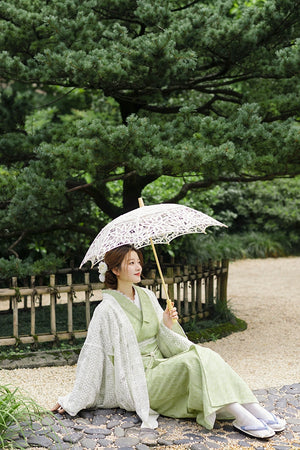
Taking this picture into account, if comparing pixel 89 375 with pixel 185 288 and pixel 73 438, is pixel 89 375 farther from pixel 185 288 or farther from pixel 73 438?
pixel 185 288

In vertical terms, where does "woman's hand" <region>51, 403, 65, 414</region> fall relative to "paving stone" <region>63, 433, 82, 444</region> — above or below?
above

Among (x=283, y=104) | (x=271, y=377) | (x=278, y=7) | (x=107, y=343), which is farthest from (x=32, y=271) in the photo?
(x=278, y=7)

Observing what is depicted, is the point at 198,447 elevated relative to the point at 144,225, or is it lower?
lower

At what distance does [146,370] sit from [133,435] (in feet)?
1.29

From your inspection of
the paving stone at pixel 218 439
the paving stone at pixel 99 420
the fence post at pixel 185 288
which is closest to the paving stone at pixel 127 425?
the paving stone at pixel 99 420

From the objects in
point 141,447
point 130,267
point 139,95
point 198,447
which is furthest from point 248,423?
point 139,95

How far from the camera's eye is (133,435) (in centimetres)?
309

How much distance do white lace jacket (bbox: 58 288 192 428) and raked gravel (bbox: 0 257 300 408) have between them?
0.61 meters

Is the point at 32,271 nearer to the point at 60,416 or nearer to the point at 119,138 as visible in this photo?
the point at 119,138

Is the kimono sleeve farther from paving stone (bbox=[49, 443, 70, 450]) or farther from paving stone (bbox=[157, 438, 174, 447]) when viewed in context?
paving stone (bbox=[157, 438, 174, 447])

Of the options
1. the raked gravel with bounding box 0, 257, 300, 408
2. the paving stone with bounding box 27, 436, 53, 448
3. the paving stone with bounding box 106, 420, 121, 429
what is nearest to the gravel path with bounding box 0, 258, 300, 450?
the raked gravel with bounding box 0, 257, 300, 408

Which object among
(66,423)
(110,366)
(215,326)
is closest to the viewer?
(66,423)

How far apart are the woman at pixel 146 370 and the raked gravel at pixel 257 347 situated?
692mm

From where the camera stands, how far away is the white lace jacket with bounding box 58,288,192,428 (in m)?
3.27
